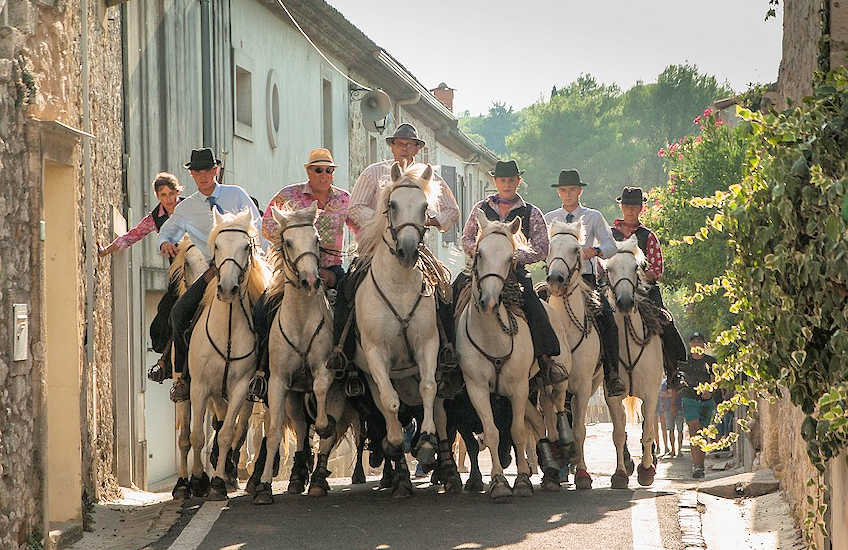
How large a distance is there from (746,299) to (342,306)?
493 cm

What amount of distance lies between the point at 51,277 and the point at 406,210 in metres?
2.62

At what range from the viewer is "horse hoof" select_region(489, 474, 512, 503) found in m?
10.8

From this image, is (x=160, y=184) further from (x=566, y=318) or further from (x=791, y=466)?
(x=791, y=466)

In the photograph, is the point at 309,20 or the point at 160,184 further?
the point at 309,20

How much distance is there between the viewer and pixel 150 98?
16.8 metres

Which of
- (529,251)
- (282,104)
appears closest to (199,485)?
(529,251)

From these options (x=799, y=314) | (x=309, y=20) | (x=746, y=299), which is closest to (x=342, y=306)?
(x=746, y=299)

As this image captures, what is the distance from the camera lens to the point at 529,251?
11.4 meters

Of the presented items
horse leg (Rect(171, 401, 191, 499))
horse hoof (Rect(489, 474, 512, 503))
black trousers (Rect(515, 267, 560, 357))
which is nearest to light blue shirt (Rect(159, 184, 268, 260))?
horse leg (Rect(171, 401, 191, 499))

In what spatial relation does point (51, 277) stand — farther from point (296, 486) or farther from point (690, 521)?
point (690, 521)

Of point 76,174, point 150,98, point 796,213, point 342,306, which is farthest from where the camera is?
point 150,98

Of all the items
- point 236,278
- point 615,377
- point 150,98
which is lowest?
point 615,377

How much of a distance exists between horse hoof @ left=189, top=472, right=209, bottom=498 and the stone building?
818 millimetres

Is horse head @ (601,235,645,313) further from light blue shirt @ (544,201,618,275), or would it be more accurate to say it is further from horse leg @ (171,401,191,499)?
horse leg @ (171,401,191,499)
